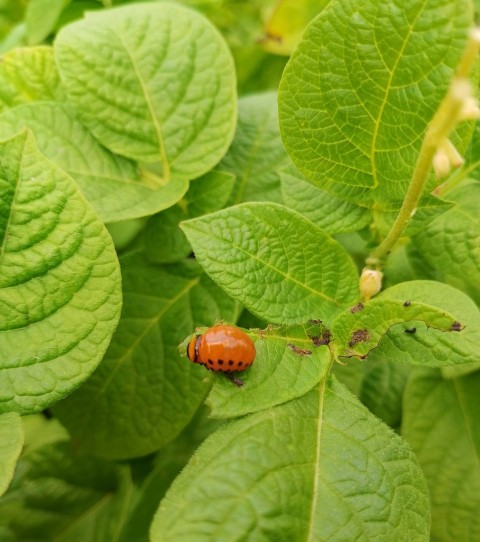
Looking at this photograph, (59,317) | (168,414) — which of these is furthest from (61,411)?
(59,317)

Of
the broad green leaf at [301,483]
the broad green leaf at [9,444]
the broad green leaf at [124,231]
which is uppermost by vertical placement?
the broad green leaf at [301,483]

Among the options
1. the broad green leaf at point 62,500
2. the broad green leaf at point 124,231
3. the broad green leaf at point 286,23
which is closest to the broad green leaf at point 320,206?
the broad green leaf at point 124,231

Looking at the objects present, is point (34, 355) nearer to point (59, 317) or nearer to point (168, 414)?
point (59, 317)

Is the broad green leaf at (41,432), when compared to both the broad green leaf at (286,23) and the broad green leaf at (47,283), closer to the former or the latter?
the broad green leaf at (47,283)

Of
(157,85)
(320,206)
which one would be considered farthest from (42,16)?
(320,206)

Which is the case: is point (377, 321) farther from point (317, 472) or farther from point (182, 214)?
point (182, 214)

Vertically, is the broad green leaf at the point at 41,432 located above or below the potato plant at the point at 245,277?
below
